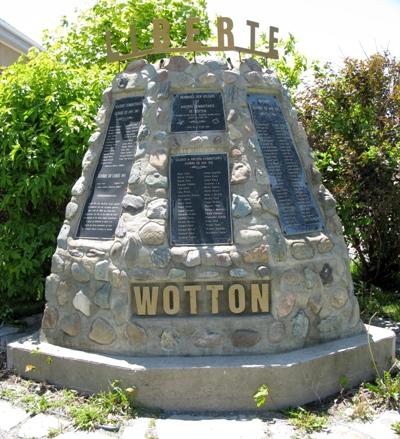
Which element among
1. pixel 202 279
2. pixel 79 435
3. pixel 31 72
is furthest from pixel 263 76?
pixel 79 435

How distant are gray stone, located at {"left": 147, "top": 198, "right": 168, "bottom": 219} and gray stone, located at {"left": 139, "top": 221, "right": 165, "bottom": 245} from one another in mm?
80

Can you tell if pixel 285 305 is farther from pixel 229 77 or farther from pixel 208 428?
pixel 229 77

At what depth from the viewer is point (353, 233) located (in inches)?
266

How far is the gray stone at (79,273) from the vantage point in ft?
13.5

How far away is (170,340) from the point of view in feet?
12.5

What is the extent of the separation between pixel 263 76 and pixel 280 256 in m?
1.70

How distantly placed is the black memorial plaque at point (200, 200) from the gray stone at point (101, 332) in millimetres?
867

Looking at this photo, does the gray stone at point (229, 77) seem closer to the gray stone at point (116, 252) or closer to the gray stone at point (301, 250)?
the gray stone at point (301, 250)

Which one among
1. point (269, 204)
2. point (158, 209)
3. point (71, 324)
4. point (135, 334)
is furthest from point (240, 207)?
point (71, 324)

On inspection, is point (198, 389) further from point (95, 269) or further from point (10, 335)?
point (10, 335)

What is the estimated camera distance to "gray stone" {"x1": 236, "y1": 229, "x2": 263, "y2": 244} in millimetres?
3877

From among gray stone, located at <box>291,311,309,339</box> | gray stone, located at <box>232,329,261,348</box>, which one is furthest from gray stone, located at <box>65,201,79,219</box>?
gray stone, located at <box>291,311,309,339</box>

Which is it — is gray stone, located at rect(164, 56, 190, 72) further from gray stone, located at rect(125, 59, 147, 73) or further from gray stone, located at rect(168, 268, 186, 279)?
gray stone, located at rect(168, 268, 186, 279)

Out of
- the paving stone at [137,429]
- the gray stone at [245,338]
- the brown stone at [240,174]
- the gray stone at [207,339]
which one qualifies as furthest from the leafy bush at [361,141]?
the paving stone at [137,429]
